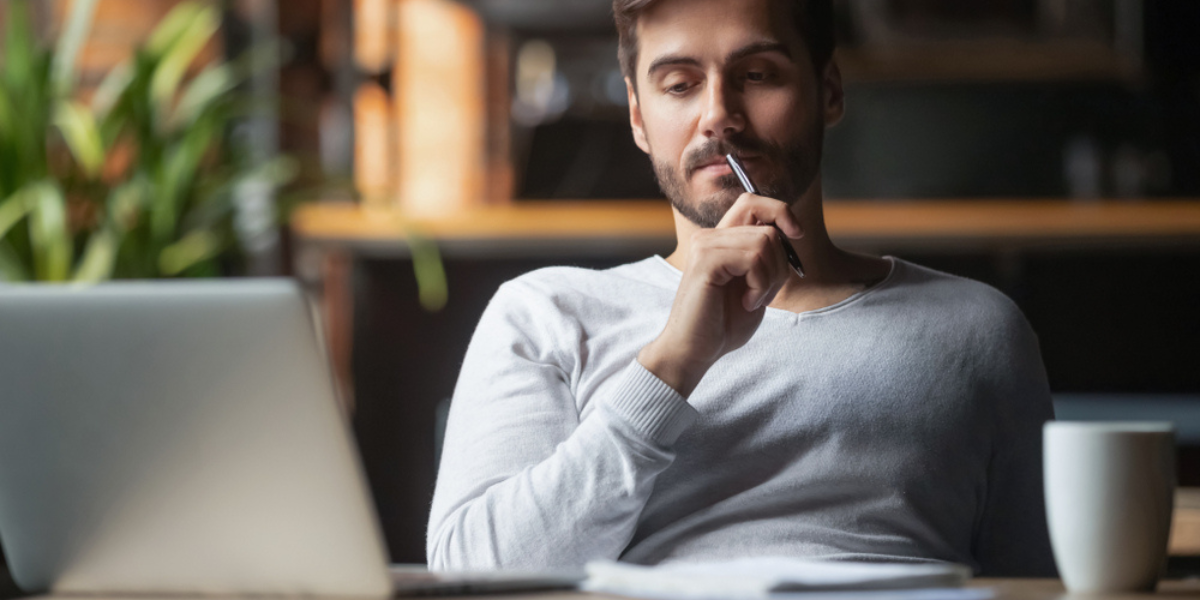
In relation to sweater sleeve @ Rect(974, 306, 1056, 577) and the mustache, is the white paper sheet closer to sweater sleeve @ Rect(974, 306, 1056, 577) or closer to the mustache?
sweater sleeve @ Rect(974, 306, 1056, 577)

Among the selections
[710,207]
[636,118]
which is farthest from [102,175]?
[710,207]

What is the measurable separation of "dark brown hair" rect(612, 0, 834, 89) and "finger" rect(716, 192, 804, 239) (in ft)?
0.74

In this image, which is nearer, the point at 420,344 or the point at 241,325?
the point at 241,325

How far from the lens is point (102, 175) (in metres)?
2.06

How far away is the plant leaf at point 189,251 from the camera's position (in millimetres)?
2047

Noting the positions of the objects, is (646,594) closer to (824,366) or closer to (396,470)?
(824,366)

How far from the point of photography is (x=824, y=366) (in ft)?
3.49

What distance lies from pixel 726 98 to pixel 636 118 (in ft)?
0.42

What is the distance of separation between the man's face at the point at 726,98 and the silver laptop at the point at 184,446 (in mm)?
510

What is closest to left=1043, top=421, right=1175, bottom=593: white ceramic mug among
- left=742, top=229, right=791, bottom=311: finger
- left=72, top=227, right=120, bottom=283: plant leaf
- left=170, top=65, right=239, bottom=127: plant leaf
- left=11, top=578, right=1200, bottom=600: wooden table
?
left=11, top=578, right=1200, bottom=600: wooden table

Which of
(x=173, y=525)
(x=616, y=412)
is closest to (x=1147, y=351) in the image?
(x=616, y=412)

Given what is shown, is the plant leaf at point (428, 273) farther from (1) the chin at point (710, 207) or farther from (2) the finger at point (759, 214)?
(2) the finger at point (759, 214)

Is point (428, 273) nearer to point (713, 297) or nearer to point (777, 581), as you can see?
point (713, 297)

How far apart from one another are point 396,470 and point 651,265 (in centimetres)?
101
